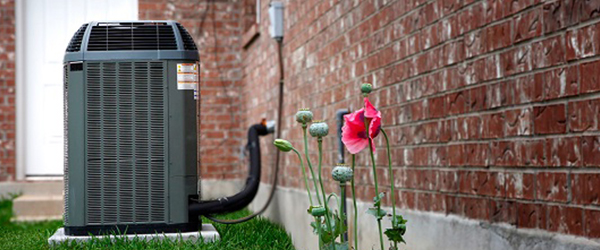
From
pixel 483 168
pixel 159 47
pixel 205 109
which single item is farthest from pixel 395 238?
pixel 205 109

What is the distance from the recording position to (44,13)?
7.35 m

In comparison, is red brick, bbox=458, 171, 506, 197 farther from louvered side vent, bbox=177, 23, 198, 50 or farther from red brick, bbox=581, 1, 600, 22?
louvered side vent, bbox=177, 23, 198, 50

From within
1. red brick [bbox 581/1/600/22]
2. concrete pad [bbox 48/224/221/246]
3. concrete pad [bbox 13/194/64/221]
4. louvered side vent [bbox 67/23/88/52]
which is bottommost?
concrete pad [bbox 13/194/64/221]

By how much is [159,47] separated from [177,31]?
0.40 feet

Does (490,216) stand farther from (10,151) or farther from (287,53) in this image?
(10,151)

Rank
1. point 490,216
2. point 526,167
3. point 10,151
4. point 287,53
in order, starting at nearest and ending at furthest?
point 526,167 < point 490,216 < point 287,53 < point 10,151

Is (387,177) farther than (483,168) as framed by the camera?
Yes

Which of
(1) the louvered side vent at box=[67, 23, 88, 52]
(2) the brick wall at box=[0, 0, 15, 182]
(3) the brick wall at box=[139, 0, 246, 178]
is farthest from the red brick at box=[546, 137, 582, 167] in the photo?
(2) the brick wall at box=[0, 0, 15, 182]

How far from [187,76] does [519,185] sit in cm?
193

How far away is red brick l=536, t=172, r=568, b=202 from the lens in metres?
1.85

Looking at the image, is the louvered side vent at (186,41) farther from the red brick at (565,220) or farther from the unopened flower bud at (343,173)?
the red brick at (565,220)

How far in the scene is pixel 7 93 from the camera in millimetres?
7098

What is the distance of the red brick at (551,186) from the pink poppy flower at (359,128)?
0.42 meters

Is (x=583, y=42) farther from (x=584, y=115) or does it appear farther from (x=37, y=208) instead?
(x=37, y=208)
